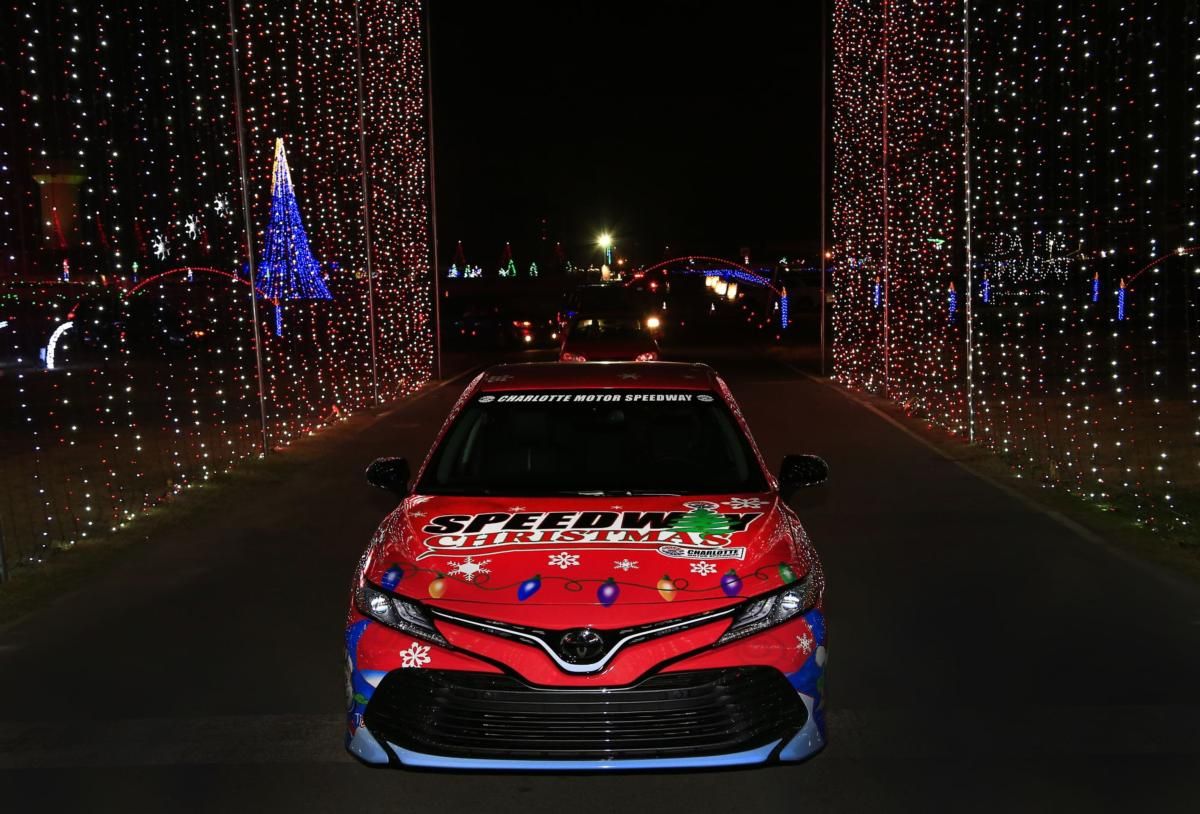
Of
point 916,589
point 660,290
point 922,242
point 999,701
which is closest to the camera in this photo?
point 999,701

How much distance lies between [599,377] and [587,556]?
2002mm

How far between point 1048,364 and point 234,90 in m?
20.3

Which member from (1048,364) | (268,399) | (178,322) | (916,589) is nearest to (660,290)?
(1048,364)

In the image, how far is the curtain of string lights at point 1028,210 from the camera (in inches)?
466

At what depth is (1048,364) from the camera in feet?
92.8

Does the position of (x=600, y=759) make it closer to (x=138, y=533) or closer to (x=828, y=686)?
(x=828, y=686)

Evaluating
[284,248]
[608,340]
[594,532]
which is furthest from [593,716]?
[608,340]

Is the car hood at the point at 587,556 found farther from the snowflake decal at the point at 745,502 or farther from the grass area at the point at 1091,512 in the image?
the grass area at the point at 1091,512

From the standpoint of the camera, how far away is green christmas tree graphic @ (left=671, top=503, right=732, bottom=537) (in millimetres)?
4980

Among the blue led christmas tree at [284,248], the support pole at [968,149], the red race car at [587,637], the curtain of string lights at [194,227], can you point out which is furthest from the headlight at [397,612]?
the blue led christmas tree at [284,248]

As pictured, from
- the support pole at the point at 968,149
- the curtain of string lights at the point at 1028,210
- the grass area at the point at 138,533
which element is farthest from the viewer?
the support pole at the point at 968,149

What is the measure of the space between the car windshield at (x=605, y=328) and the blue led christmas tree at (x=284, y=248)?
4.31 metres

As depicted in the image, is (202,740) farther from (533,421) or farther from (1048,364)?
(1048,364)

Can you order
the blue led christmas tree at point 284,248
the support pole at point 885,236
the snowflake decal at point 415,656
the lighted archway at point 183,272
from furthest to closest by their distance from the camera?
the support pole at point 885,236 < the blue led christmas tree at point 284,248 < the lighted archway at point 183,272 < the snowflake decal at point 415,656
